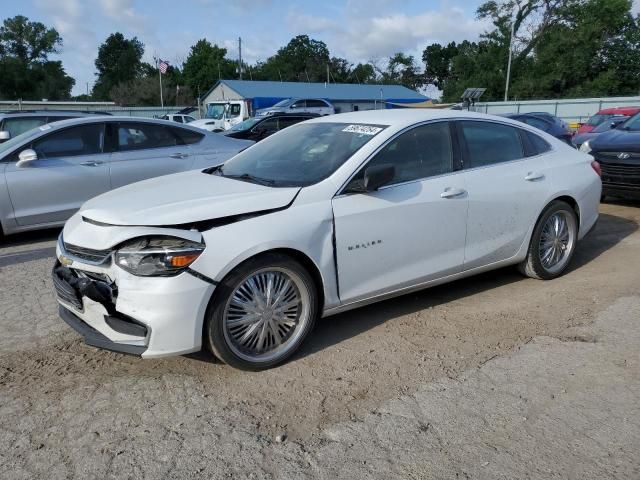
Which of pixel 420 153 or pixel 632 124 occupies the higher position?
pixel 632 124

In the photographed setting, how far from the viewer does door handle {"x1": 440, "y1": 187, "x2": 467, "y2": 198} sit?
4.18 m

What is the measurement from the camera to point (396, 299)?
186 inches

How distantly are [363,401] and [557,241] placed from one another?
302 cm

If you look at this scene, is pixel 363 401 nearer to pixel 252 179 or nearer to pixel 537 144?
pixel 252 179

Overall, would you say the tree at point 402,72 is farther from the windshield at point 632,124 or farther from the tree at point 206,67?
the windshield at point 632,124

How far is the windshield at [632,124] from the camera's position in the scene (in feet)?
29.6

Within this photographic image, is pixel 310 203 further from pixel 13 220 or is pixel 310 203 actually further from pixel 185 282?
pixel 13 220

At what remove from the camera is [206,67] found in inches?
3460

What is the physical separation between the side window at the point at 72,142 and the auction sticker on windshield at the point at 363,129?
413cm

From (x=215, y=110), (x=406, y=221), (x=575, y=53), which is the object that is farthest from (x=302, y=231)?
(x=575, y=53)

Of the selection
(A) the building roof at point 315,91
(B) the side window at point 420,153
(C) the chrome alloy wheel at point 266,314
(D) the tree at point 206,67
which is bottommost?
(C) the chrome alloy wheel at point 266,314

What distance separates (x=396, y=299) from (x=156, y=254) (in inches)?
90.8

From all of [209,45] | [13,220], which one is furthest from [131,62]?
[13,220]

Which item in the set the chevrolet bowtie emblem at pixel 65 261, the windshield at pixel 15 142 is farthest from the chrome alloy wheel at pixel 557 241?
the windshield at pixel 15 142
